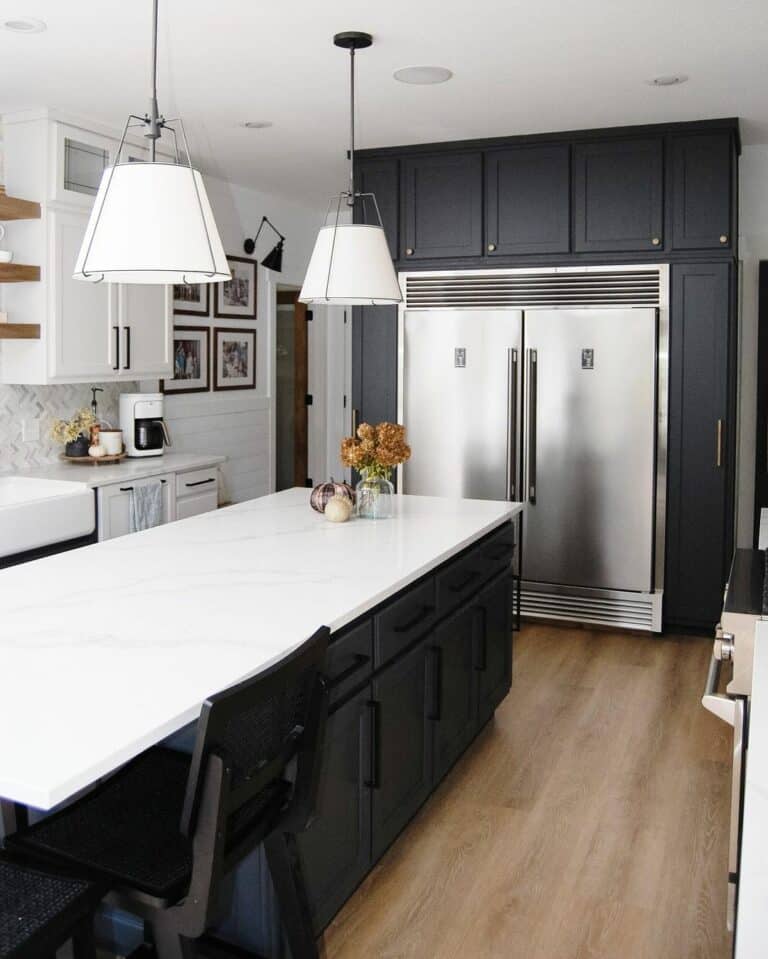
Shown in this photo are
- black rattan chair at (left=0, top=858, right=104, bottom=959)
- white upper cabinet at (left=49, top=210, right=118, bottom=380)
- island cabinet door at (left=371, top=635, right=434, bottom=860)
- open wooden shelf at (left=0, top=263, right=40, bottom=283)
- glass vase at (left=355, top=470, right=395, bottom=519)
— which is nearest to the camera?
black rattan chair at (left=0, top=858, right=104, bottom=959)

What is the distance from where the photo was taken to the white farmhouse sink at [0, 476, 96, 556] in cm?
407

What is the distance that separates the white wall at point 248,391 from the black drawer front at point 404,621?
3542 mm

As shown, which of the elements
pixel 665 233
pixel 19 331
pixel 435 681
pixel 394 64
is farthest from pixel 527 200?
pixel 435 681

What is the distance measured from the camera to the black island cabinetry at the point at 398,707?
235cm

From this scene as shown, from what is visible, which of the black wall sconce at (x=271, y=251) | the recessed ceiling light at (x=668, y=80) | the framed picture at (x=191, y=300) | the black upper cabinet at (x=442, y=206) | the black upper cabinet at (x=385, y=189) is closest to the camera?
the recessed ceiling light at (x=668, y=80)

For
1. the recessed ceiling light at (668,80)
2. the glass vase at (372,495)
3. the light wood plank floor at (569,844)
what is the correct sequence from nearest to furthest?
the light wood plank floor at (569,844) < the glass vase at (372,495) < the recessed ceiling light at (668,80)

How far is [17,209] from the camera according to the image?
4.57m

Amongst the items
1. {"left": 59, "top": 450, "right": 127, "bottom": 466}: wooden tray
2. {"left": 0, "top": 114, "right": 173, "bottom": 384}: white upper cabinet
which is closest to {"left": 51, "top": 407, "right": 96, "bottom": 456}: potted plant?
{"left": 59, "top": 450, "right": 127, "bottom": 466}: wooden tray

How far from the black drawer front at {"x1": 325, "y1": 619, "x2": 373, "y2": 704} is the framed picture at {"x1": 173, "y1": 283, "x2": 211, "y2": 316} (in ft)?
13.2

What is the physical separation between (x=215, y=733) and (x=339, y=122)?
389 centimetres

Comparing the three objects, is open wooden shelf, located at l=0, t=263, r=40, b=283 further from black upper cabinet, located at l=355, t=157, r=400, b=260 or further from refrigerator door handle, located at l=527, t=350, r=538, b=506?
refrigerator door handle, located at l=527, t=350, r=538, b=506

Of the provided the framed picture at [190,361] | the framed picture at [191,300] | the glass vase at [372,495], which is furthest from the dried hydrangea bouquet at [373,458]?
the framed picture at [191,300]

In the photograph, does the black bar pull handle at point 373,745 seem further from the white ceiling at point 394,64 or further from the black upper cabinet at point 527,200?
the black upper cabinet at point 527,200

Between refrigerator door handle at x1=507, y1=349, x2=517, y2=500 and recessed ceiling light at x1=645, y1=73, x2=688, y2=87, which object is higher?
recessed ceiling light at x1=645, y1=73, x2=688, y2=87
